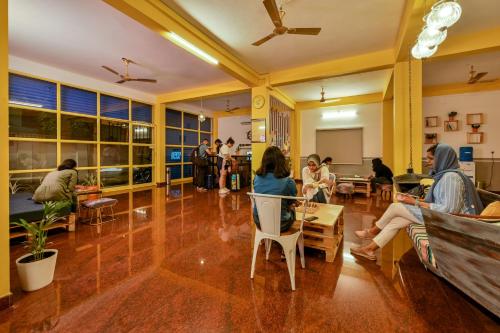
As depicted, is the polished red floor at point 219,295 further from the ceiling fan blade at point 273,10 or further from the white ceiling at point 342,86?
the white ceiling at point 342,86

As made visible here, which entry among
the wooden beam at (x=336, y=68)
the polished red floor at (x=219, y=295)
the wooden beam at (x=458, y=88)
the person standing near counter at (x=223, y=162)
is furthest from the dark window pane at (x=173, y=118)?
the wooden beam at (x=458, y=88)

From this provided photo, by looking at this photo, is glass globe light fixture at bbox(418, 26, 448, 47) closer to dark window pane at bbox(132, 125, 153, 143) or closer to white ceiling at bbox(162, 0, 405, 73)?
white ceiling at bbox(162, 0, 405, 73)

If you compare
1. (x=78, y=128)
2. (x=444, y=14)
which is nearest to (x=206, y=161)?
(x=78, y=128)

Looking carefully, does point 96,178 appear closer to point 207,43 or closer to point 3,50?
point 207,43

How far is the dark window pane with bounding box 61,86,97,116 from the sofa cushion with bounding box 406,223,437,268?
25.4ft

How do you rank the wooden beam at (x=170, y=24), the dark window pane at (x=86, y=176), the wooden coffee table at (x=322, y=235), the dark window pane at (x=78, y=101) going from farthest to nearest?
the dark window pane at (x=86, y=176) < the dark window pane at (x=78, y=101) < the wooden beam at (x=170, y=24) < the wooden coffee table at (x=322, y=235)

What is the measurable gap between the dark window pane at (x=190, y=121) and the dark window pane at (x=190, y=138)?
274mm

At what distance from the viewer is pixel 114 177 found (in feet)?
23.1

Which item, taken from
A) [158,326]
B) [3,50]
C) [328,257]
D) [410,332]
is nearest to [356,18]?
[328,257]

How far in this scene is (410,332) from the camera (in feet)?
4.85

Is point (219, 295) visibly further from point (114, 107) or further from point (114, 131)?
point (114, 107)

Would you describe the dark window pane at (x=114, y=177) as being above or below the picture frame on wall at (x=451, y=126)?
below

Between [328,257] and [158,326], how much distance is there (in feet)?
5.84

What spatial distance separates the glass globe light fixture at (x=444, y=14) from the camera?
195 centimetres
